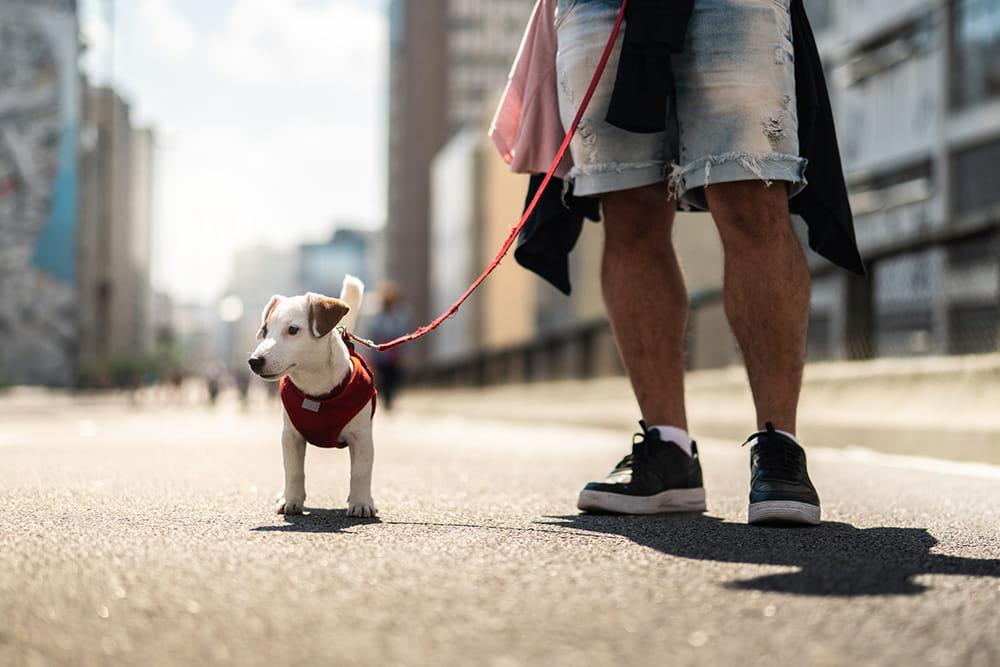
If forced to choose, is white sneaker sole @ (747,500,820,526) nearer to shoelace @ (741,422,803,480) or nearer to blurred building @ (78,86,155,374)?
shoelace @ (741,422,803,480)

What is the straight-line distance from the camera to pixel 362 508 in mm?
3150

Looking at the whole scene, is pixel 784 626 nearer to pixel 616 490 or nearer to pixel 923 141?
pixel 616 490

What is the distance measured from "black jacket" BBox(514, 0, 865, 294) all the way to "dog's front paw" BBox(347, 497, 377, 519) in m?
0.92

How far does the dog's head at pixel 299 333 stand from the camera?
124 inches

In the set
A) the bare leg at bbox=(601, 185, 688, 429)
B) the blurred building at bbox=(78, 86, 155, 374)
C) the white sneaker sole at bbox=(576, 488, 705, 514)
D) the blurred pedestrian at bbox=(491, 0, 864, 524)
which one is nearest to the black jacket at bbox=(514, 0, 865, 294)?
the blurred pedestrian at bbox=(491, 0, 864, 524)

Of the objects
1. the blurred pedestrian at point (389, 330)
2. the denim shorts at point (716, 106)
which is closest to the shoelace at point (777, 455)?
the denim shorts at point (716, 106)

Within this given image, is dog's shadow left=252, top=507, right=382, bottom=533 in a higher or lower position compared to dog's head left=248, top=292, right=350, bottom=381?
lower

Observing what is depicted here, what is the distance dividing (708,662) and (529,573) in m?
0.64

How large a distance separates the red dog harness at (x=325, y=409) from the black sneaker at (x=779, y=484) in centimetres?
97

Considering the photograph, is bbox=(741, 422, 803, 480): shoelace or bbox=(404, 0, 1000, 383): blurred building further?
bbox=(404, 0, 1000, 383): blurred building

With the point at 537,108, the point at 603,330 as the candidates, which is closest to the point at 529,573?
the point at 537,108

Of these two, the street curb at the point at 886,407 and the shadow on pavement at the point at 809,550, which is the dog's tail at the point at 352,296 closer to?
the shadow on pavement at the point at 809,550

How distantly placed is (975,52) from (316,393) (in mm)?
23981

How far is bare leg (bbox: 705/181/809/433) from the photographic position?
323 centimetres
